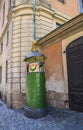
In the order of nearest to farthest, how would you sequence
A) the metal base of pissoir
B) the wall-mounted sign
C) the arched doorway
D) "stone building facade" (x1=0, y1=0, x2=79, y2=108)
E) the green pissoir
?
the arched doorway < the metal base of pissoir < the green pissoir < the wall-mounted sign < "stone building facade" (x1=0, y1=0, x2=79, y2=108)

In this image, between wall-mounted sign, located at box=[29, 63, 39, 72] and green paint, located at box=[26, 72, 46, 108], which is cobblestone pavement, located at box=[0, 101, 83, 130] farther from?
wall-mounted sign, located at box=[29, 63, 39, 72]

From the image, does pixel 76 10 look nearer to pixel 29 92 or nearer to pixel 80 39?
pixel 80 39

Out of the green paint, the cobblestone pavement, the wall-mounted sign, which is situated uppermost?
the wall-mounted sign

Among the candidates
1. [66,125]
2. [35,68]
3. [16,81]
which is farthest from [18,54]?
[66,125]

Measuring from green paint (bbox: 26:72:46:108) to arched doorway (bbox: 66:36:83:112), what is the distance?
1.12 m

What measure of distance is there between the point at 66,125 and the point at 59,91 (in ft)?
6.08

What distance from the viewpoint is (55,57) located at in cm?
710

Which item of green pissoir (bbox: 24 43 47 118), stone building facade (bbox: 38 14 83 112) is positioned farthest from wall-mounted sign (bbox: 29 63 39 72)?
stone building facade (bbox: 38 14 83 112)

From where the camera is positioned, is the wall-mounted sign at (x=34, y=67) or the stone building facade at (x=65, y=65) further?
the wall-mounted sign at (x=34, y=67)

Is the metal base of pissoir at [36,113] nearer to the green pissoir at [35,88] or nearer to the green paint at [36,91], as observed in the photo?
the green pissoir at [35,88]

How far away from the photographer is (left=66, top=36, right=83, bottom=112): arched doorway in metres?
5.83

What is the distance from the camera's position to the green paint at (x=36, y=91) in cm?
646

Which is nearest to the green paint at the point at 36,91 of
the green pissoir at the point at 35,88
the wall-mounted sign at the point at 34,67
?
the green pissoir at the point at 35,88

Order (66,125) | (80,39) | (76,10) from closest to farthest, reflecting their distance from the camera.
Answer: (66,125)
(80,39)
(76,10)
